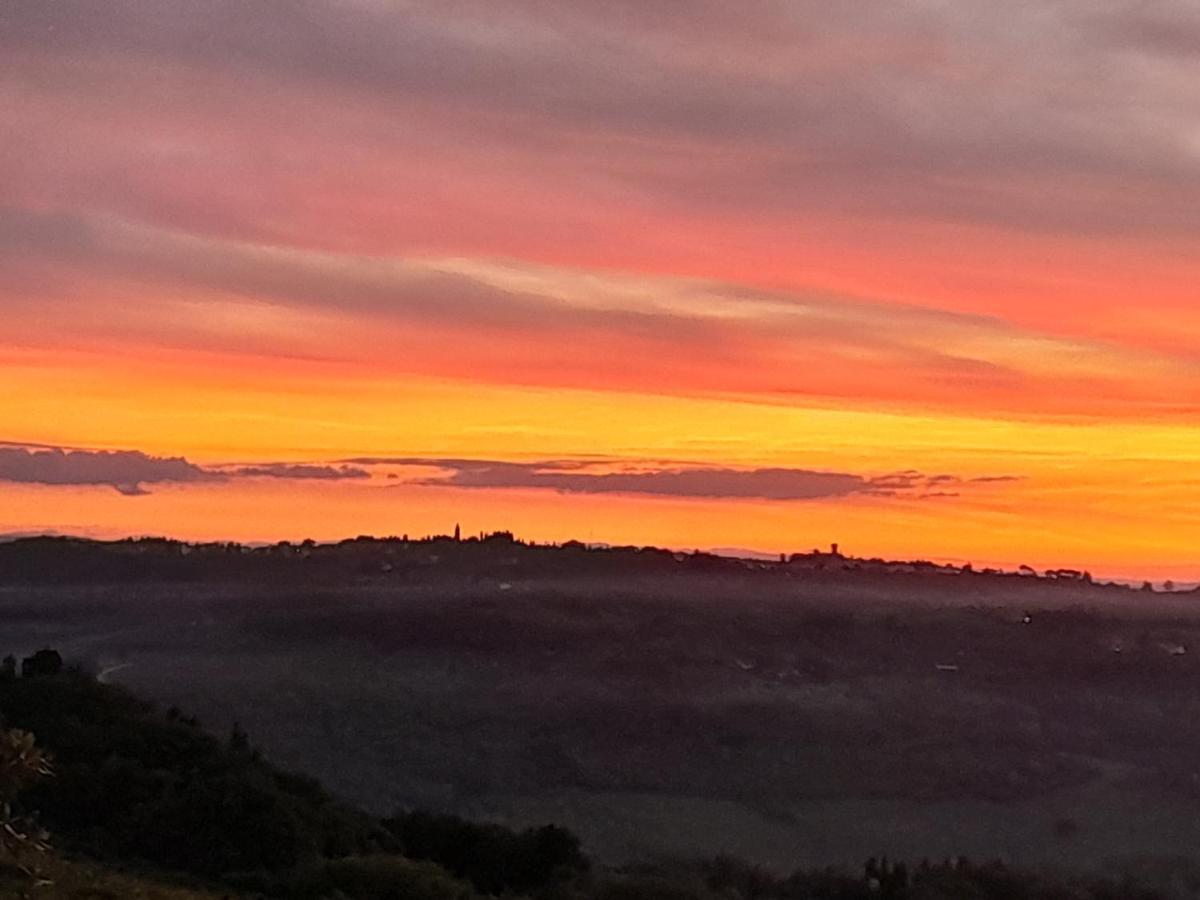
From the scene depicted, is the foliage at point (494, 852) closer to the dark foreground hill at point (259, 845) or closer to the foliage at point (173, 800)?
the dark foreground hill at point (259, 845)

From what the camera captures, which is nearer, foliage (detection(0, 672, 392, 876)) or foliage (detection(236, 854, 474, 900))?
foliage (detection(236, 854, 474, 900))

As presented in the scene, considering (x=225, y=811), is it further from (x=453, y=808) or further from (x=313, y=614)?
(x=313, y=614)

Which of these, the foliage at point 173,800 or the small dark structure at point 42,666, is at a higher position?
the small dark structure at point 42,666

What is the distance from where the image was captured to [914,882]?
3450cm

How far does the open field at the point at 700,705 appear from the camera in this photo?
162ft

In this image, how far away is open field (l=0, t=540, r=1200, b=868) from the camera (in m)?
49.4

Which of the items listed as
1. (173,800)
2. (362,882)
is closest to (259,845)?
(173,800)

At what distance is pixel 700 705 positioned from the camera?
2461 inches

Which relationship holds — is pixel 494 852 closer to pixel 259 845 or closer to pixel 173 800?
pixel 259 845

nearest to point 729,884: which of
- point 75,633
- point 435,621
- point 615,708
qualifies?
point 615,708

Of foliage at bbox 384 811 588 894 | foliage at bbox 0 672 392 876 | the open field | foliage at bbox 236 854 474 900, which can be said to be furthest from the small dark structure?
foliage at bbox 236 854 474 900

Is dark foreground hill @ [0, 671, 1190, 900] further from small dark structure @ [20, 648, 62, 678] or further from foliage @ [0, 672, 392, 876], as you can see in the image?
small dark structure @ [20, 648, 62, 678]

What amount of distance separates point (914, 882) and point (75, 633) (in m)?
46.6

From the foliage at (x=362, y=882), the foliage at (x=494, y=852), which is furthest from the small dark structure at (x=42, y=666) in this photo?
the foliage at (x=362, y=882)
